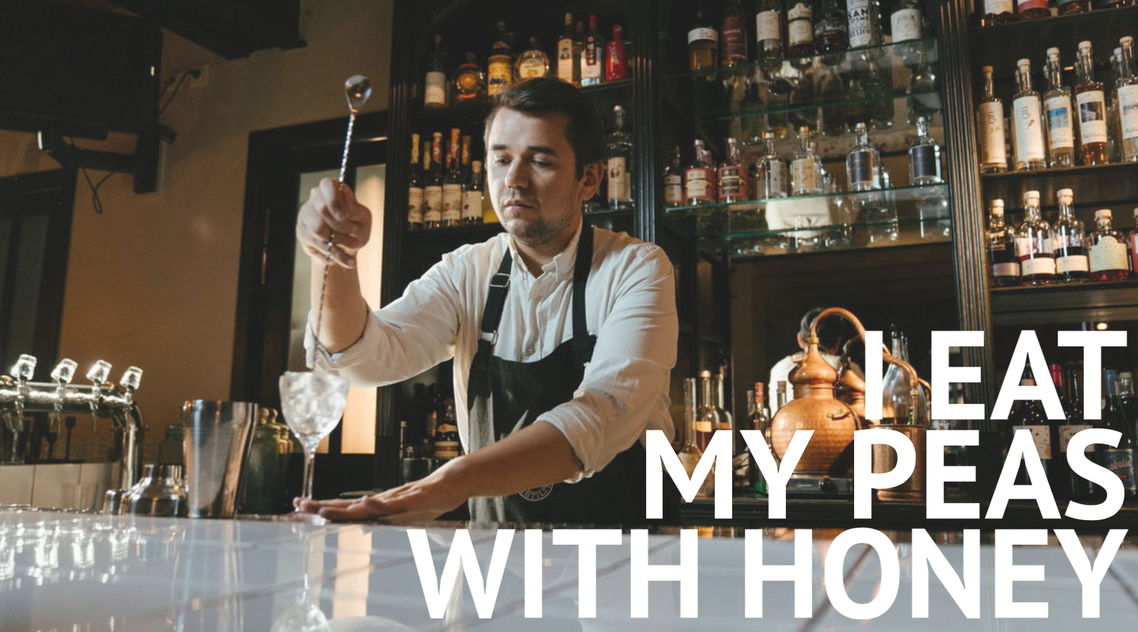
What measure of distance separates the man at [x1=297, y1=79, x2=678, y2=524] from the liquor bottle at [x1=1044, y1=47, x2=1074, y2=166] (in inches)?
44.5

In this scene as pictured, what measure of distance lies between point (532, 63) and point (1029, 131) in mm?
1348

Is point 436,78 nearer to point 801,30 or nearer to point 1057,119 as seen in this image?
point 801,30

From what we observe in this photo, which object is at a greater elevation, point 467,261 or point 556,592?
point 467,261

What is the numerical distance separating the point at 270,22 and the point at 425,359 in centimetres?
203

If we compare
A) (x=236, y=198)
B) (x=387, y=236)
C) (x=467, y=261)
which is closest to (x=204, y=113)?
(x=236, y=198)

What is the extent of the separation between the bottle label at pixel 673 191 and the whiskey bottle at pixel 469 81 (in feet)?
2.16

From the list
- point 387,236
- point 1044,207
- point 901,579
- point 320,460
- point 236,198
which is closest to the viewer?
point 901,579

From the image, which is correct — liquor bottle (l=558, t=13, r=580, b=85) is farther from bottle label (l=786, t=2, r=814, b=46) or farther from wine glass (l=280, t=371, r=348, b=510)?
wine glass (l=280, t=371, r=348, b=510)

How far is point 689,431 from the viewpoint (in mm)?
2303

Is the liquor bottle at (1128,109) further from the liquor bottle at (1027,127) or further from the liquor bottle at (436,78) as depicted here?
the liquor bottle at (436,78)

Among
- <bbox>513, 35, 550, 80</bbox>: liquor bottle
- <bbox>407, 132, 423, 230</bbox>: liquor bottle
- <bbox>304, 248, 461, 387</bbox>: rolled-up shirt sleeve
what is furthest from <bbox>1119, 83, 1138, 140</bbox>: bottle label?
<bbox>407, 132, 423, 230</bbox>: liquor bottle

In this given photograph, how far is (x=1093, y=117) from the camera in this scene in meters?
2.04

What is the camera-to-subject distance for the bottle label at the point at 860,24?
2.20 meters

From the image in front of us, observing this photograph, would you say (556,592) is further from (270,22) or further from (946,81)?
(270,22)
